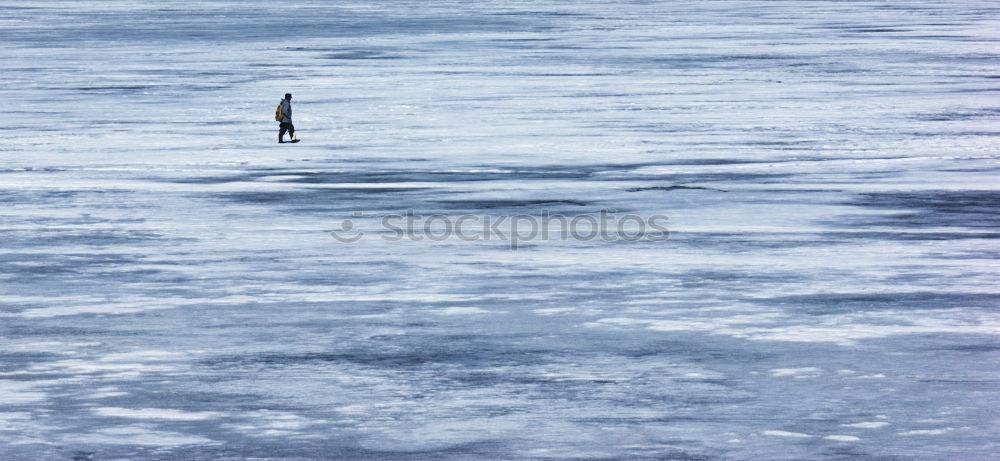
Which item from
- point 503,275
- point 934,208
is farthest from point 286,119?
point 503,275

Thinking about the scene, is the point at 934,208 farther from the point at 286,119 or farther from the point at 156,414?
the point at 156,414

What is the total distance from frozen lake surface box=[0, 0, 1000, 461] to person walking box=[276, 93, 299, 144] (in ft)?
A: 1.22

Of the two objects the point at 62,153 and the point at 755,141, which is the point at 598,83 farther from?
the point at 62,153

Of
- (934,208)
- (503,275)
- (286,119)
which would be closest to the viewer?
(503,275)

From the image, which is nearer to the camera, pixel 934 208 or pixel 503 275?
pixel 503 275

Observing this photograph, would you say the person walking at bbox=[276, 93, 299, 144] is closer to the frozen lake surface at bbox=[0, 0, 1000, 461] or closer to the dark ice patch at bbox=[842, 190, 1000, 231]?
the frozen lake surface at bbox=[0, 0, 1000, 461]

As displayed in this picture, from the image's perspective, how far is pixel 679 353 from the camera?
11.7 m

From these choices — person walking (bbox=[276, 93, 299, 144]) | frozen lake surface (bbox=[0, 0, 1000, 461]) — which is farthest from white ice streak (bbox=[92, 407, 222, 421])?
person walking (bbox=[276, 93, 299, 144])

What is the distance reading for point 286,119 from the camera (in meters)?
24.2

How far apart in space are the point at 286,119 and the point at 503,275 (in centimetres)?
1011

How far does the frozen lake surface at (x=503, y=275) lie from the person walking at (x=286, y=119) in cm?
37

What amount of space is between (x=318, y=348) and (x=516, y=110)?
17457 mm

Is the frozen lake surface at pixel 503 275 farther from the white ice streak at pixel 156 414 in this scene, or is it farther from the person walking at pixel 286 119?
the person walking at pixel 286 119

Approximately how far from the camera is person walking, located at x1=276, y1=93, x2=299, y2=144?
24.0 metres
